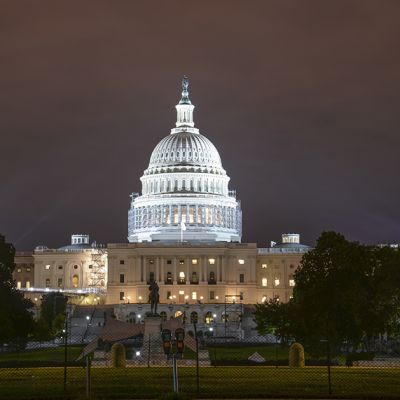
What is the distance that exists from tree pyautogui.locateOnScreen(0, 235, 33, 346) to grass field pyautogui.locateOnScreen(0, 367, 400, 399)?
12969mm

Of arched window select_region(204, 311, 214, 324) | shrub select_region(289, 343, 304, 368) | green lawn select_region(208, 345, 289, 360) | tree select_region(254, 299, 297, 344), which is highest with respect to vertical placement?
arched window select_region(204, 311, 214, 324)

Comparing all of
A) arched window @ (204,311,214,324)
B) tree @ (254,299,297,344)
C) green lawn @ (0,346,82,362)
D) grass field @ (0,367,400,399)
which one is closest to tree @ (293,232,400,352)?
tree @ (254,299,297,344)

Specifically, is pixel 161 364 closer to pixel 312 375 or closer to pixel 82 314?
pixel 312 375

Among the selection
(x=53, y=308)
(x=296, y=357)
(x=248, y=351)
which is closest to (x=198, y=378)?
(x=296, y=357)

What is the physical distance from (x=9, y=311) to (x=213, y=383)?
4878cm

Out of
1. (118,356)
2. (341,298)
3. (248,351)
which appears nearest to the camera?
(118,356)

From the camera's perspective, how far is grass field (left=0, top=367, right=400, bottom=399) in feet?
154

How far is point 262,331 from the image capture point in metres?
129

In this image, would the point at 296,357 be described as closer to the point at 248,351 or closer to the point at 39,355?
the point at 39,355

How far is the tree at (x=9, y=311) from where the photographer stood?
295 feet

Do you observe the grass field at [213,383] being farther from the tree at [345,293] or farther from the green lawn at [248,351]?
the green lawn at [248,351]

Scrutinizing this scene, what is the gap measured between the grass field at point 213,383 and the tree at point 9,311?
42.5ft

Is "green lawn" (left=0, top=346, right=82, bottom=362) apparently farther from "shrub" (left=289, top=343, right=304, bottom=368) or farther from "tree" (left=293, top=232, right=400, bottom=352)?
"shrub" (left=289, top=343, right=304, bottom=368)

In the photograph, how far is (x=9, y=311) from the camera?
98.6 meters
